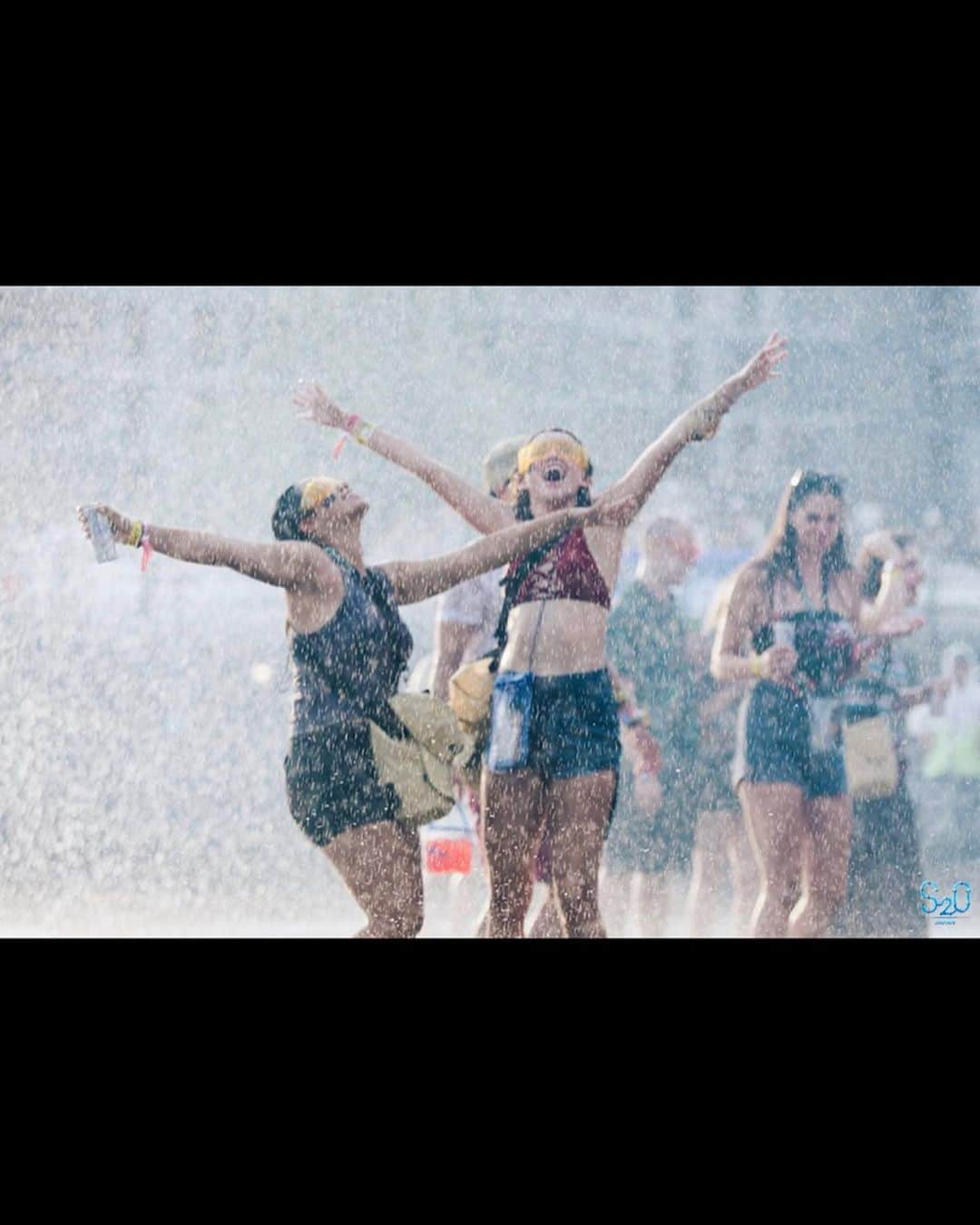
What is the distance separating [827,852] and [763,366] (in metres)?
1.45

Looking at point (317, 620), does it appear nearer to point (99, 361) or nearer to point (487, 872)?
point (487, 872)

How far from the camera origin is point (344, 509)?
513 cm

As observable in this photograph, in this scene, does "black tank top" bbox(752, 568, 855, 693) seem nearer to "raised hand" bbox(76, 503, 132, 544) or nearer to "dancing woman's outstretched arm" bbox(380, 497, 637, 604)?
"dancing woman's outstretched arm" bbox(380, 497, 637, 604)

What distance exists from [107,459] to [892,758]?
574 cm

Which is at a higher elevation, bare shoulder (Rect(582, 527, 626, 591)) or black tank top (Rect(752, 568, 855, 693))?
bare shoulder (Rect(582, 527, 626, 591))

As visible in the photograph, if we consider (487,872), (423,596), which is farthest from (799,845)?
(423,596)

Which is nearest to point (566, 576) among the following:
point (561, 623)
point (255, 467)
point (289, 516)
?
point (561, 623)

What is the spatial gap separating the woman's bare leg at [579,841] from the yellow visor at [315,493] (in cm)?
100

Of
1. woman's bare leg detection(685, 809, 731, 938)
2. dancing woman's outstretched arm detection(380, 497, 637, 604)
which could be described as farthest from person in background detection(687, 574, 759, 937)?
dancing woman's outstretched arm detection(380, 497, 637, 604)

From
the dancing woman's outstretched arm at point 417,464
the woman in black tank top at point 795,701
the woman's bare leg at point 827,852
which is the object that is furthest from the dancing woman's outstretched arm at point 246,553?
the woman's bare leg at point 827,852

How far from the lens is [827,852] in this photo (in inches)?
218

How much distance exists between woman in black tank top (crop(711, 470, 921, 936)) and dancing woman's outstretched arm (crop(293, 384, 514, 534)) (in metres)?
0.81

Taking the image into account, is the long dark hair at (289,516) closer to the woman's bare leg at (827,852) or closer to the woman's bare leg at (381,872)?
the woman's bare leg at (381,872)

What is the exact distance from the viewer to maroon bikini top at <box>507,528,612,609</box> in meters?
5.21
